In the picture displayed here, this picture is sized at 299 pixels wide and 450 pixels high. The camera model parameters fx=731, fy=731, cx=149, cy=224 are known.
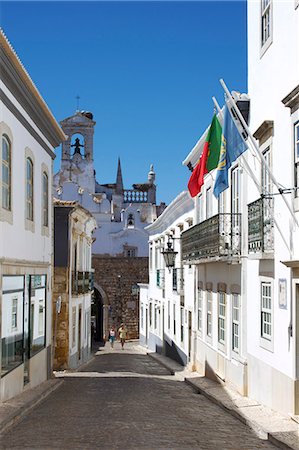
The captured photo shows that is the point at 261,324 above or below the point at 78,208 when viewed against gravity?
below

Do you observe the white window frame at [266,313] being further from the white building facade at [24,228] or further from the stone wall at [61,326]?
the stone wall at [61,326]

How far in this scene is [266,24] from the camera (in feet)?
39.8

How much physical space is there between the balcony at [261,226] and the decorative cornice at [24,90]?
177 inches

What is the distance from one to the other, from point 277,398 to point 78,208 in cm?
1338

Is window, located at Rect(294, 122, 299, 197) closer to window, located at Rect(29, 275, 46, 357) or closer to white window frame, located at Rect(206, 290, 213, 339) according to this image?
window, located at Rect(29, 275, 46, 357)

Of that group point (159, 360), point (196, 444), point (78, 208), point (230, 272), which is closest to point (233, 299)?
point (230, 272)

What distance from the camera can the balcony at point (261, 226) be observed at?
1135 cm

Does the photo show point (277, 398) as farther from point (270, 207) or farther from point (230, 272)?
point (230, 272)

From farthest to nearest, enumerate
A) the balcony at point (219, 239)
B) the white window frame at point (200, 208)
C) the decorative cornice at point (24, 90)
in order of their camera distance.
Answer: the white window frame at point (200, 208) → the balcony at point (219, 239) → the decorative cornice at point (24, 90)

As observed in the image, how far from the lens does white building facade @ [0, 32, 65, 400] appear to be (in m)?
12.1

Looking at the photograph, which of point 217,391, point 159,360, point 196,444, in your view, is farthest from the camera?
point 159,360

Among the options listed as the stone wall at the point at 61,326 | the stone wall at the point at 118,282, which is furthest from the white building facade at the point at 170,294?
the stone wall at the point at 61,326

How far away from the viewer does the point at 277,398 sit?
428 inches

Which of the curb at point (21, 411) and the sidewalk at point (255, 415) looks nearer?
the sidewalk at point (255, 415)
